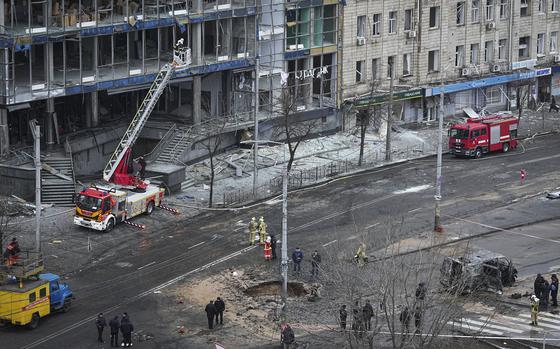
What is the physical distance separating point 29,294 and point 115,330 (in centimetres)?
441

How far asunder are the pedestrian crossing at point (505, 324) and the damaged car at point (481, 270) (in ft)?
6.67

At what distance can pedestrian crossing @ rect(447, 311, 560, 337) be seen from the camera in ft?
197

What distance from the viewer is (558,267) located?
2734 inches

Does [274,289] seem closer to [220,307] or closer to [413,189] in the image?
[220,307]

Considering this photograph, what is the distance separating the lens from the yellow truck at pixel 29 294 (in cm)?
5884

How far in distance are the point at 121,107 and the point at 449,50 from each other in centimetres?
2856

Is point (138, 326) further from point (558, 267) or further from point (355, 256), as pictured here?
point (558, 267)

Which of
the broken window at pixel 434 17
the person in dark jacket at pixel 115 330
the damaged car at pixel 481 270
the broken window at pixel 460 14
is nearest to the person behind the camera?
the person in dark jacket at pixel 115 330

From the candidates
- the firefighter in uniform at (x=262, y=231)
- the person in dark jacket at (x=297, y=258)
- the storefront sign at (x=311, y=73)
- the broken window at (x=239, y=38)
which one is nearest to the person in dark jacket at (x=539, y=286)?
the person in dark jacket at (x=297, y=258)

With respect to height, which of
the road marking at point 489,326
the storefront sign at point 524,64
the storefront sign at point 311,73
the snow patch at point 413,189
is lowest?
the road marking at point 489,326

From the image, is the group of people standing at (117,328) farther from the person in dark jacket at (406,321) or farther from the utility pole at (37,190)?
the person in dark jacket at (406,321)

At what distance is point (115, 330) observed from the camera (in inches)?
2277

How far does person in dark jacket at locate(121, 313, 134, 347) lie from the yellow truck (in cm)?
443

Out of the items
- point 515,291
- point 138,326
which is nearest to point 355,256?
point 515,291
